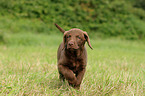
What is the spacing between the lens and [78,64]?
323 cm

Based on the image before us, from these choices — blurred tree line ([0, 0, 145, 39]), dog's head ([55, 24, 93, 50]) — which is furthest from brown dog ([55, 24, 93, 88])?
blurred tree line ([0, 0, 145, 39])

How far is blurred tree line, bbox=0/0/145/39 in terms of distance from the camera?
14688mm

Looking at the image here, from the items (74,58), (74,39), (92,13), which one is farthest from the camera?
(92,13)

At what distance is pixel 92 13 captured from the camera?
16531 mm

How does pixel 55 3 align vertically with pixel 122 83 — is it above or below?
above

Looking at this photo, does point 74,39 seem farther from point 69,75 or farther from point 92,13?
point 92,13

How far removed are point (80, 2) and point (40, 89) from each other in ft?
47.5

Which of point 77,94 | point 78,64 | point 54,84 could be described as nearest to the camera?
point 77,94

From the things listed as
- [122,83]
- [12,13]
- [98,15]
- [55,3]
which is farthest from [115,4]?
[122,83]

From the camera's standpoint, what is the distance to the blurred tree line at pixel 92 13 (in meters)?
14.7

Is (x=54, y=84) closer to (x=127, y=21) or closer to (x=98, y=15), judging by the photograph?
(x=98, y=15)

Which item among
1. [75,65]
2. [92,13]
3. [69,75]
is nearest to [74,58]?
[75,65]

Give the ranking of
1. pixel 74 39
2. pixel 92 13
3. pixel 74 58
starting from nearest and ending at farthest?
pixel 74 39 → pixel 74 58 → pixel 92 13

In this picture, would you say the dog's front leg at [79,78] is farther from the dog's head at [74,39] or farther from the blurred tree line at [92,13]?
the blurred tree line at [92,13]
